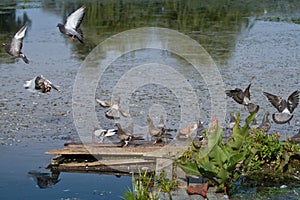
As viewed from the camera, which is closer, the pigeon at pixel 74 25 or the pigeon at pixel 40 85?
the pigeon at pixel 74 25

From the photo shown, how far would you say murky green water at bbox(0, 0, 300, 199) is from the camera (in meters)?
9.42

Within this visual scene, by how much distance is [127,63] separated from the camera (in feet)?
49.4

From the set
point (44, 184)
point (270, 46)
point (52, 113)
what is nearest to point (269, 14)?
point (270, 46)

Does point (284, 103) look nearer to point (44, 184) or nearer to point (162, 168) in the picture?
point (162, 168)

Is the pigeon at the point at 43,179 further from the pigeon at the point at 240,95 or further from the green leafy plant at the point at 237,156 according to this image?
the pigeon at the point at 240,95

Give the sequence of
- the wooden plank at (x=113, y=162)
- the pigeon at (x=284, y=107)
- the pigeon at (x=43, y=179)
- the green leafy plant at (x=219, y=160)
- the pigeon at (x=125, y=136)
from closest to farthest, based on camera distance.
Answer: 1. the green leafy plant at (x=219, y=160)
2. the pigeon at (x=43, y=179)
3. the wooden plank at (x=113, y=162)
4. the pigeon at (x=125, y=136)
5. the pigeon at (x=284, y=107)

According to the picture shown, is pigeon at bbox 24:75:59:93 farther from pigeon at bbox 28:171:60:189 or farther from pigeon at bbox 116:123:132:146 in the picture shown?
pigeon at bbox 28:171:60:189

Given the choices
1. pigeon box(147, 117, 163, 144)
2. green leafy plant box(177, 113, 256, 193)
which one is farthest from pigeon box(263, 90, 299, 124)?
green leafy plant box(177, 113, 256, 193)

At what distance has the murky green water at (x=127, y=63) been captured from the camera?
942 cm

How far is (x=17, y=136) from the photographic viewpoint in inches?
385

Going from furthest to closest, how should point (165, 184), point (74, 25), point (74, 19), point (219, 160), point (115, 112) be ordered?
point (115, 112) → point (74, 25) → point (74, 19) → point (165, 184) → point (219, 160)

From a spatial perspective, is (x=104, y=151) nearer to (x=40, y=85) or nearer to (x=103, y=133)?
(x=103, y=133)

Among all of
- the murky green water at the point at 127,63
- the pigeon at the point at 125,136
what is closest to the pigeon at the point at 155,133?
the pigeon at the point at 125,136

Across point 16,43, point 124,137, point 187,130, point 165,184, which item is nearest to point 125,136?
point 124,137
